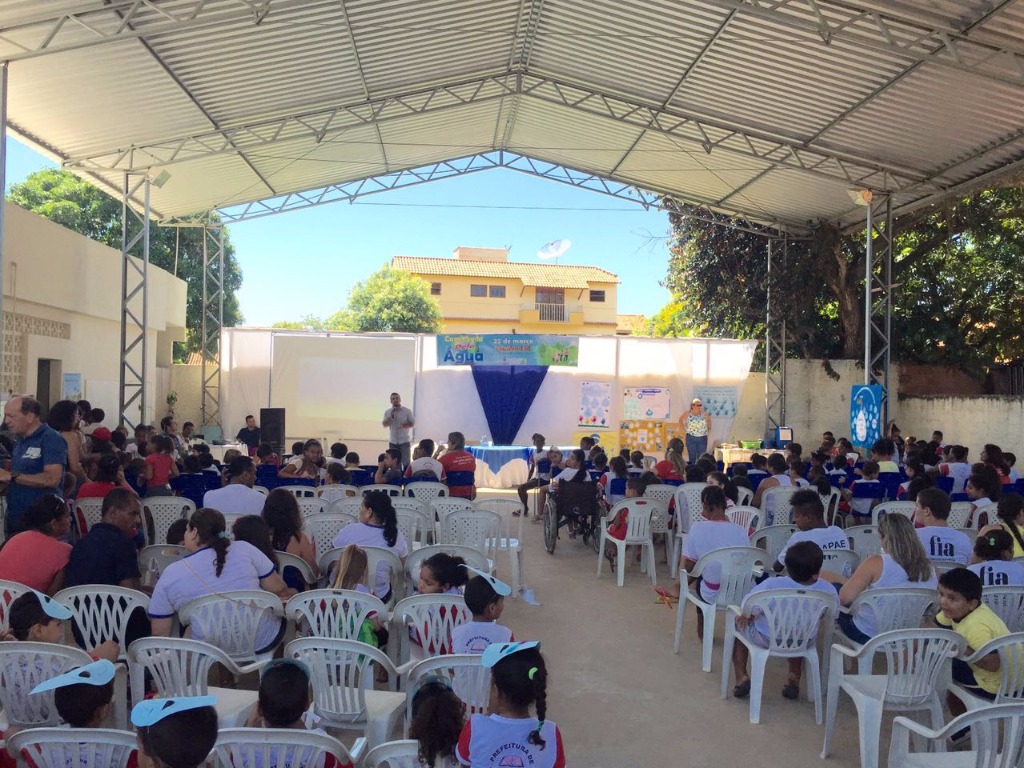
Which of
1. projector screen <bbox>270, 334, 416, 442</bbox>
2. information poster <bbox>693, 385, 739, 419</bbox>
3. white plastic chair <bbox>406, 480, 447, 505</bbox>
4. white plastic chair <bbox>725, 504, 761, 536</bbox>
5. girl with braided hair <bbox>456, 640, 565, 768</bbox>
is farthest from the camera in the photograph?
information poster <bbox>693, 385, 739, 419</bbox>

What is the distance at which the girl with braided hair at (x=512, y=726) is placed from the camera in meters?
2.28

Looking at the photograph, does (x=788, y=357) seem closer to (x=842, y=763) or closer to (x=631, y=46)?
(x=631, y=46)

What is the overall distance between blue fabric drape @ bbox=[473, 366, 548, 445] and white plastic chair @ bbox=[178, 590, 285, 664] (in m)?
11.3

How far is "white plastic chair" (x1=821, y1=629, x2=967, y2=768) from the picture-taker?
3361mm

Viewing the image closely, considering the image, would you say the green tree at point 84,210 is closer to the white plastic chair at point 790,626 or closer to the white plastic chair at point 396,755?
the white plastic chair at point 790,626

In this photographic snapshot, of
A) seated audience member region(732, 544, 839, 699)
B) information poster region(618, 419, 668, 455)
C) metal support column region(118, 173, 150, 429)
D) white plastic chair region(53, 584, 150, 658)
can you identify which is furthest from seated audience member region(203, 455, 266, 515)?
→ information poster region(618, 419, 668, 455)

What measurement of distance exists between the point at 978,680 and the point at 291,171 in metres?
13.4

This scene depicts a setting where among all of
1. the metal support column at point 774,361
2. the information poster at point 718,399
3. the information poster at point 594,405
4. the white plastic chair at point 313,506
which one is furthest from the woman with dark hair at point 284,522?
the metal support column at point 774,361

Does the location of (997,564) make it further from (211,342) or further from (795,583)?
(211,342)

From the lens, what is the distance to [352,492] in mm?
7066

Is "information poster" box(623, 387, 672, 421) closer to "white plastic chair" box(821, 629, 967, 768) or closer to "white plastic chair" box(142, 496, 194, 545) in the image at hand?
"white plastic chair" box(142, 496, 194, 545)

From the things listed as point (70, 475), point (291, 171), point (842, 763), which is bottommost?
point (842, 763)

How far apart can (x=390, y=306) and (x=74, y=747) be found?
29.3m

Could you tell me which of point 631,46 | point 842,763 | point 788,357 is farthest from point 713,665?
point 788,357
